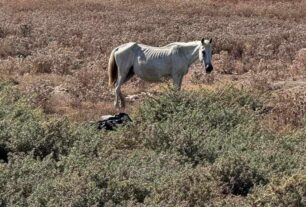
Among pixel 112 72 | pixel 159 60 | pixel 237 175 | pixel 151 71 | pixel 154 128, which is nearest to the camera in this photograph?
pixel 237 175

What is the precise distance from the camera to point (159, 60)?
15562mm

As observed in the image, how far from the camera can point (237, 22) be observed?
97.8 ft

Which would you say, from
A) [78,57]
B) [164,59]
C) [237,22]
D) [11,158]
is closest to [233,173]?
[11,158]

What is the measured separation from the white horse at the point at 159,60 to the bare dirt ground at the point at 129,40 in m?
0.80

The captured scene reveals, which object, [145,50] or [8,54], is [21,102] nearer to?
[145,50]

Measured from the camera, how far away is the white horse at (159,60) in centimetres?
1523

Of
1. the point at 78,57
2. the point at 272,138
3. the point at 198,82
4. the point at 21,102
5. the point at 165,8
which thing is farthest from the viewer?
the point at 165,8

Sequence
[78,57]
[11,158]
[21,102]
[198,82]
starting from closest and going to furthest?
[11,158]
[21,102]
[198,82]
[78,57]

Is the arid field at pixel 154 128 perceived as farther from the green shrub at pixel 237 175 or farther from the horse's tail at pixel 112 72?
the horse's tail at pixel 112 72

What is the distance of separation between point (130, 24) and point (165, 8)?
6489 mm

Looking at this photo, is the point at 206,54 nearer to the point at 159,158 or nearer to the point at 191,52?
the point at 191,52

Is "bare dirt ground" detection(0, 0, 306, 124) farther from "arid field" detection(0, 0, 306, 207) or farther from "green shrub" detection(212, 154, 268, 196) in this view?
"green shrub" detection(212, 154, 268, 196)

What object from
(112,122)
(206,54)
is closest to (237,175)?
(112,122)

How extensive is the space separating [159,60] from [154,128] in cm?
450
